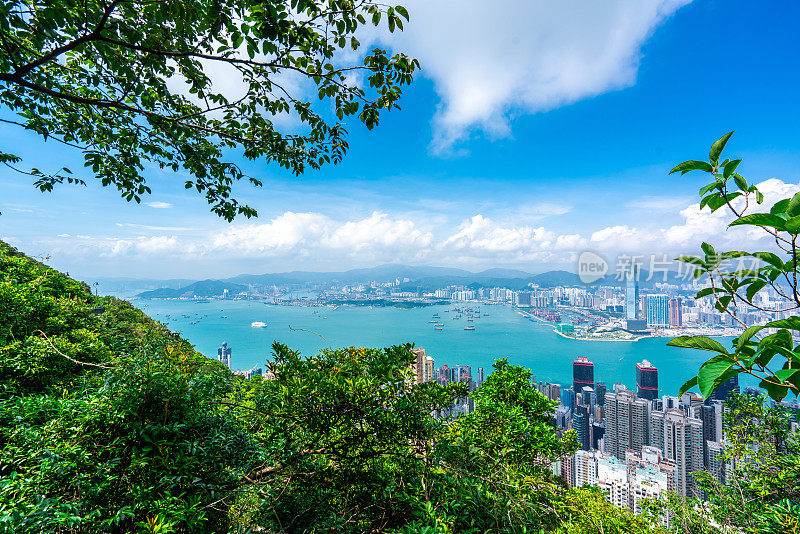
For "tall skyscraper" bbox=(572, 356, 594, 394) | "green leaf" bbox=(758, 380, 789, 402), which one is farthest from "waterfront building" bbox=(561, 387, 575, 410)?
"green leaf" bbox=(758, 380, 789, 402)

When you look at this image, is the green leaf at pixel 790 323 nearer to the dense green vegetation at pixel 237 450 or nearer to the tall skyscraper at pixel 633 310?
the dense green vegetation at pixel 237 450

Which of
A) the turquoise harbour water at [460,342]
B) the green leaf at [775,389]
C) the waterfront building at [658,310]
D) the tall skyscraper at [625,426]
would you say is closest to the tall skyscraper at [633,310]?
the waterfront building at [658,310]

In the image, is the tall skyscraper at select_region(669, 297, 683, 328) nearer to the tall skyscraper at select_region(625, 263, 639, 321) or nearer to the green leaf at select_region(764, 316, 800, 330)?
the tall skyscraper at select_region(625, 263, 639, 321)

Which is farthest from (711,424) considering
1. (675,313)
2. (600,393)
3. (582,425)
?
(675,313)

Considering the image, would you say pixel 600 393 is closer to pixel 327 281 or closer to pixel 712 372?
pixel 712 372

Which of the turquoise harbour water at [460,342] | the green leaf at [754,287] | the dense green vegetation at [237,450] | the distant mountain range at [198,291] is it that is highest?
the green leaf at [754,287]

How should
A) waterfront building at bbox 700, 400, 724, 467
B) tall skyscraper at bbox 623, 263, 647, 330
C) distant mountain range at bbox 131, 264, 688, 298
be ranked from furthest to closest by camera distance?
distant mountain range at bbox 131, 264, 688, 298, tall skyscraper at bbox 623, 263, 647, 330, waterfront building at bbox 700, 400, 724, 467
